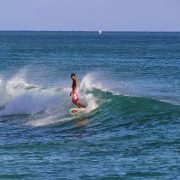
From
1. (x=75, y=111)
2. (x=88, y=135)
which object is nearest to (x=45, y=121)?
(x=75, y=111)

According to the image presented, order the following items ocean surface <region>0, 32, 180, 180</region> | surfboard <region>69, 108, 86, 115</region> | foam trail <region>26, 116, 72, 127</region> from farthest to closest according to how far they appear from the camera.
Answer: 1. surfboard <region>69, 108, 86, 115</region>
2. foam trail <region>26, 116, 72, 127</region>
3. ocean surface <region>0, 32, 180, 180</region>

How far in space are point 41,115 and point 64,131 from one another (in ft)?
17.1

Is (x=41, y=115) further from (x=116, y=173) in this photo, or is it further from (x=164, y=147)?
(x=116, y=173)

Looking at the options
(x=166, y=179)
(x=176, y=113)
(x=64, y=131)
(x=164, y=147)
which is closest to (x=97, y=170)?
(x=166, y=179)

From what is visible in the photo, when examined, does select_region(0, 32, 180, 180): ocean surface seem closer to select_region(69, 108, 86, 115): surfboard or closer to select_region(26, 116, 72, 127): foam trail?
select_region(26, 116, 72, 127): foam trail

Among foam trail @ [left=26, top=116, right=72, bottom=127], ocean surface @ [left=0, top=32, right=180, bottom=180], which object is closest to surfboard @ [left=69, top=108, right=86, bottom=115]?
ocean surface @ [left=0, top=32, right=180, bottom=180]

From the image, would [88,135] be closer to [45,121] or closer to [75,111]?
[45,121]

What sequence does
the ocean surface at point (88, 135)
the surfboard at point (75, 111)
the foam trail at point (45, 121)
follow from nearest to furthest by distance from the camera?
the ocean surface at point (88, 135)
the foam trail at point (45, 121)
the surfboard at point (75, 111)

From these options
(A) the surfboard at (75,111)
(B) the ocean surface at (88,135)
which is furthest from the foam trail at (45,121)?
(A) the surfboard at (75,111)

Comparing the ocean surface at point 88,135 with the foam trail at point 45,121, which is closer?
the ocean surface at point 88,135

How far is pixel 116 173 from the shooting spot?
15.5 meters

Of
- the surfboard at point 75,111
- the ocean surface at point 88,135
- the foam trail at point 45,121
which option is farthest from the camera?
the surfboard at point 75,111

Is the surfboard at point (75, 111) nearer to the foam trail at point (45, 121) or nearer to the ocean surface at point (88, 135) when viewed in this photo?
the ocean surface at point (88, 135)

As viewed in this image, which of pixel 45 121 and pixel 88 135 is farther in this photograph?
pixel 45 121
